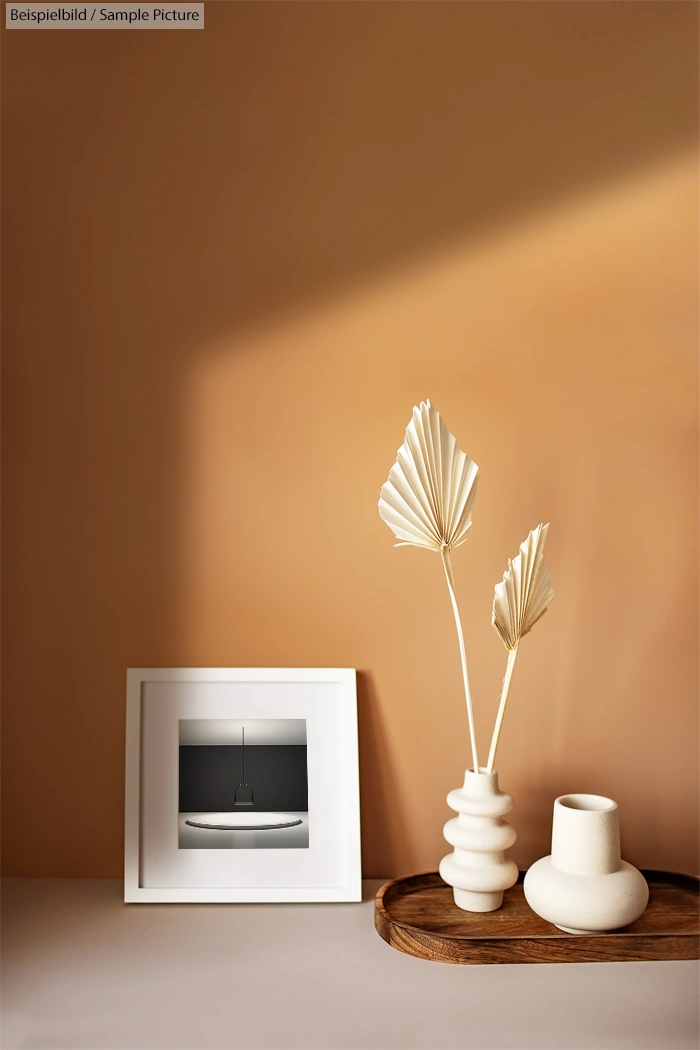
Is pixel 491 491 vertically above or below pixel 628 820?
above

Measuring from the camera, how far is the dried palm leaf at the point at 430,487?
98 cm

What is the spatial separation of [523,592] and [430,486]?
0.17 meters

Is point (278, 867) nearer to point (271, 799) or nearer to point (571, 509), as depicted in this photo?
point (271, 799)

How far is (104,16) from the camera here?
3.74 feet

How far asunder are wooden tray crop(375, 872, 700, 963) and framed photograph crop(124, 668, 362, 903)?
116 millimetres

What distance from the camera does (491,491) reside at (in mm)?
1128

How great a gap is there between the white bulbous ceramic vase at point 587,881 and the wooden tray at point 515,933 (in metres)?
0.02

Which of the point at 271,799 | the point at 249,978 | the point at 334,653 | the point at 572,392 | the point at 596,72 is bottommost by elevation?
the point at 249,978

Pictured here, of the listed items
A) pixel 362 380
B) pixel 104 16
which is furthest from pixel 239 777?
pixel 104 16

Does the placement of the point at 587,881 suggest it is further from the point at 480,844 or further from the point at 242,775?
the point at 242,775

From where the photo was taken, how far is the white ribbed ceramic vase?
974mm

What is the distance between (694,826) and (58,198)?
1237mm

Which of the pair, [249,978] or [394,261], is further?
[394,261]

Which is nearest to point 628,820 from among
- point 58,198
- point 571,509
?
point 571,509
